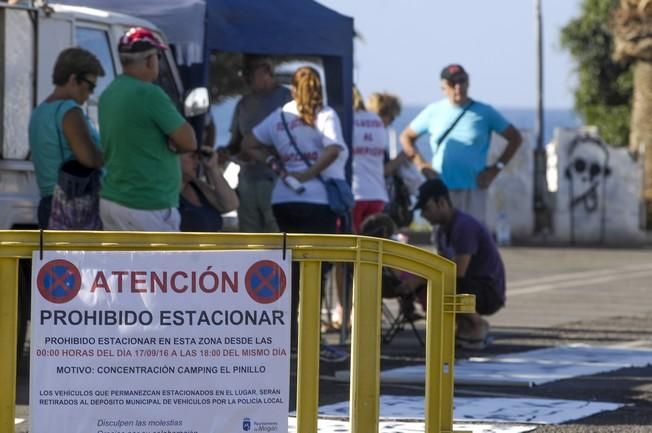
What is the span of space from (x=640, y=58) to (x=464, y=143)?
1818cm

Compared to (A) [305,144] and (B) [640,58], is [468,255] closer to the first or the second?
(A) [305,144]

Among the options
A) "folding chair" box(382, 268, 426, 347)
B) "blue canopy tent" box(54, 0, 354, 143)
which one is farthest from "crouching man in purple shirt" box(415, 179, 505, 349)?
"blue canopy tent" box(54, 0, 354, 143)

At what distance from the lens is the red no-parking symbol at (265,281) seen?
5.51m

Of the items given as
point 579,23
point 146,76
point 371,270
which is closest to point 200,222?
point 146,76

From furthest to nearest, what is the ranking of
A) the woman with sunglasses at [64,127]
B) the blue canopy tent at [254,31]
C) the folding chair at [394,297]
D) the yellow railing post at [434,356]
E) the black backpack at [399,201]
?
the black backpack at [399,201]
the blue canopy tent at [254,31]
the folding chair at [394,297]
the woman with sunglasses at [64,127]
the yellow railing post at [434,356]

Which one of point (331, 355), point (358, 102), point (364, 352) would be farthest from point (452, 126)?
point (364, 352)

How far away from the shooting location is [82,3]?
11195 millimetres

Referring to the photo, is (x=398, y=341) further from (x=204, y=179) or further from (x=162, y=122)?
(x=162, y=122)

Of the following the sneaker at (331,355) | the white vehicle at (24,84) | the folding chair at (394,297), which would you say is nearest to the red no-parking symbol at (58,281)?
the white vehicle at (24,84)

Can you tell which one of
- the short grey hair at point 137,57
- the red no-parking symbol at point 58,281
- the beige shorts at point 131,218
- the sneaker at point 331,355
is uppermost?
the short grey hair at point 137,57

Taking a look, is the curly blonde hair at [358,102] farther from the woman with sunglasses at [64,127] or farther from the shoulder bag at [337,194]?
the woman with sunglasses at [64,127]

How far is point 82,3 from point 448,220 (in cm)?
292

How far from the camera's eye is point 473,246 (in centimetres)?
1070

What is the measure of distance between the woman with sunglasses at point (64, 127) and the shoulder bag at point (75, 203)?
0.14m
